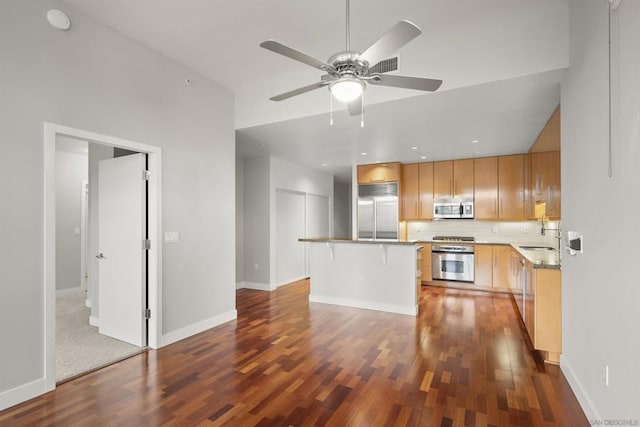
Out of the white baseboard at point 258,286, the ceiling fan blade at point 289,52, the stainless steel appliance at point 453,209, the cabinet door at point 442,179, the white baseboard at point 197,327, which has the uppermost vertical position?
the ceiling fan blade at point 289,52

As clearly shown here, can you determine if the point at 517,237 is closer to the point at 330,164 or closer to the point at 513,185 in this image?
the point at 513,185

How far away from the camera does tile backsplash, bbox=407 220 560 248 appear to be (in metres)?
6.30

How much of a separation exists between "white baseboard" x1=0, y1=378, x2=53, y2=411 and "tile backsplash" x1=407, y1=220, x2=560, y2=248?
6.54 metres

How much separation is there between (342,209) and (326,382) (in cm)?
823

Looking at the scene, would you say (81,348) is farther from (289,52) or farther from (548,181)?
(548,181)

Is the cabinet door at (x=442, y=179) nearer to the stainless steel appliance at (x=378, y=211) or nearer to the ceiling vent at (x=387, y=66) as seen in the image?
the stainless steel appliance at (x=378, y=211)

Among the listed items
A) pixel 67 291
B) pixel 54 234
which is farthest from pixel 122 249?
pixel 67 291

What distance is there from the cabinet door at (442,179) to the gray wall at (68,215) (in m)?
7.18

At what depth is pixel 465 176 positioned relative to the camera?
261 inches

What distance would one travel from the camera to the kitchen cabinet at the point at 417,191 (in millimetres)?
6938

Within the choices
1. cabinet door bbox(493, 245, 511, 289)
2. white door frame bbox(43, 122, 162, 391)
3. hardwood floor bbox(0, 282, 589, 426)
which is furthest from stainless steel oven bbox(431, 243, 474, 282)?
white door frame bbox(43, 122, 162, 391)

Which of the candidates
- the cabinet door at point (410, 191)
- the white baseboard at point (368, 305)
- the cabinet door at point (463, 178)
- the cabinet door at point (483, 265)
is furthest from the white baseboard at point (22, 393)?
the cabinet door at point (463, 178)

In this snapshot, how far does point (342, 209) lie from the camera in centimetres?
1070

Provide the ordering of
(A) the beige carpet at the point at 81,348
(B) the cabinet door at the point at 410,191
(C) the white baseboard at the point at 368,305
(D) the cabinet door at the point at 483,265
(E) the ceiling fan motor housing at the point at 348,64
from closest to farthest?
(E) the ceiling fan motor housing at the point at 348,64, (A) the beige carpet at the point at 81,348, (C) the white baseboard at the point at 368,305, (D) the cabinet door at the point at 483,265, (B) the cabinet door at the point at 410,191
